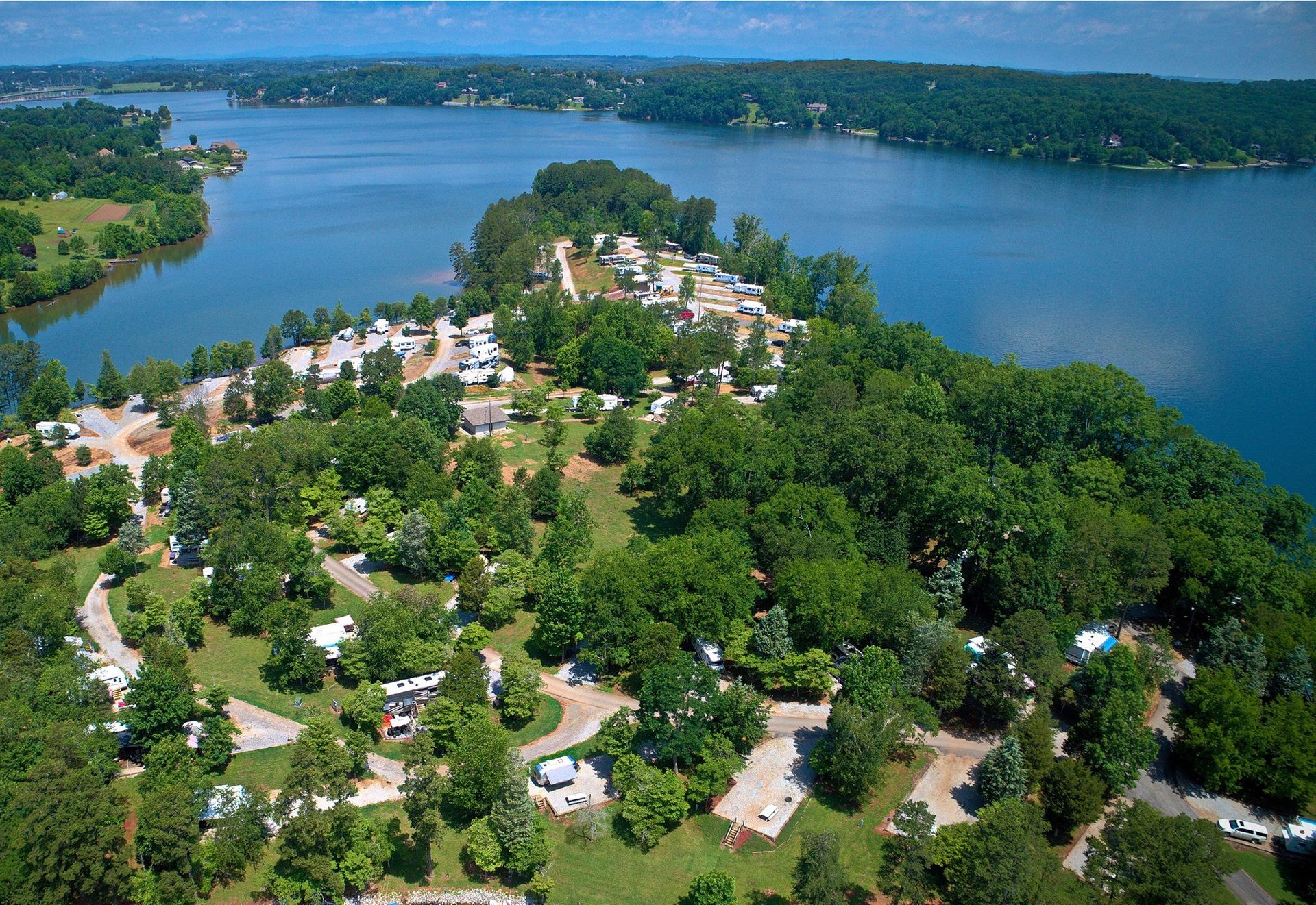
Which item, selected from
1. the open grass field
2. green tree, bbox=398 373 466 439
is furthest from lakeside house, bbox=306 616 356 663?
green tree, bbox=398 373 466 439

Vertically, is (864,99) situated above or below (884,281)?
above

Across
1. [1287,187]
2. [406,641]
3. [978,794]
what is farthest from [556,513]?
[1287,187]

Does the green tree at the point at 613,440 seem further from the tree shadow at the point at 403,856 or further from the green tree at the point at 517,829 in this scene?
the green tree at the point at 517,829

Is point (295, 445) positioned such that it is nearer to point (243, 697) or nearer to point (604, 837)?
point (243, 697)

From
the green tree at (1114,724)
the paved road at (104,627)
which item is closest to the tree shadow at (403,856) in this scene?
the paved road at (104,627)

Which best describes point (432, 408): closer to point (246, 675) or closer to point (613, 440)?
point (613, 440)

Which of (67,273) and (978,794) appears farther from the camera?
(67,273)

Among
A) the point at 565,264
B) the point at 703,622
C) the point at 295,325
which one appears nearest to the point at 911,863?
the point at 703,622
